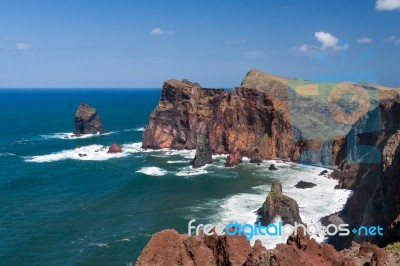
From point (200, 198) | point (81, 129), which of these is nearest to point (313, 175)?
point (200, 198)

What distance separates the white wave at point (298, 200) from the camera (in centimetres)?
7162

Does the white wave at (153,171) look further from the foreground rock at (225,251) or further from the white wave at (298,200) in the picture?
the foreground rock at (225,251)

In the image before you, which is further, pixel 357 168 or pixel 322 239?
pixel 357 168

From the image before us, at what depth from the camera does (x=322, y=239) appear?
61.2 metres

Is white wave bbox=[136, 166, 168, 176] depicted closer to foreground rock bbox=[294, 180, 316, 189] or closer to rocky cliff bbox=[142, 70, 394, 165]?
rocky cliff bbox=[142, 70, 394, 165]

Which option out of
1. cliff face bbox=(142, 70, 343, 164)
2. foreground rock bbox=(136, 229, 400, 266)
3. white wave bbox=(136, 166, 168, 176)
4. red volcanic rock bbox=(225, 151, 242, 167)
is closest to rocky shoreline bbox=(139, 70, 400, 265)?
cliff face bbox=(142, 70, 343, 164)

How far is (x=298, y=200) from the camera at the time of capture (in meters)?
82.9

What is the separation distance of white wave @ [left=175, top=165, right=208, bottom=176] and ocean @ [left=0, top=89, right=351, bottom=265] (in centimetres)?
26

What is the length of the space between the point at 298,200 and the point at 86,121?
370ft

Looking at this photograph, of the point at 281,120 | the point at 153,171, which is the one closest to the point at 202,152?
the point at 153,171

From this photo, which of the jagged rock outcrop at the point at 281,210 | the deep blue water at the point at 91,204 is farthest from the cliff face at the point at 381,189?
the deep blue water at the point at 91,204

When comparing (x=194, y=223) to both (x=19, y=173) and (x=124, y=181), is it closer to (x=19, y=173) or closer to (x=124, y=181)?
(x=124, y=181)

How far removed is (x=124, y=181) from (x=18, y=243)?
37.0 meters

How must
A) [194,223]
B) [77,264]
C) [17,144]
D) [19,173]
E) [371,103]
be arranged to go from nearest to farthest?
[77,264]
[194,223]
[19,173]
[371,103]
[17,144]
